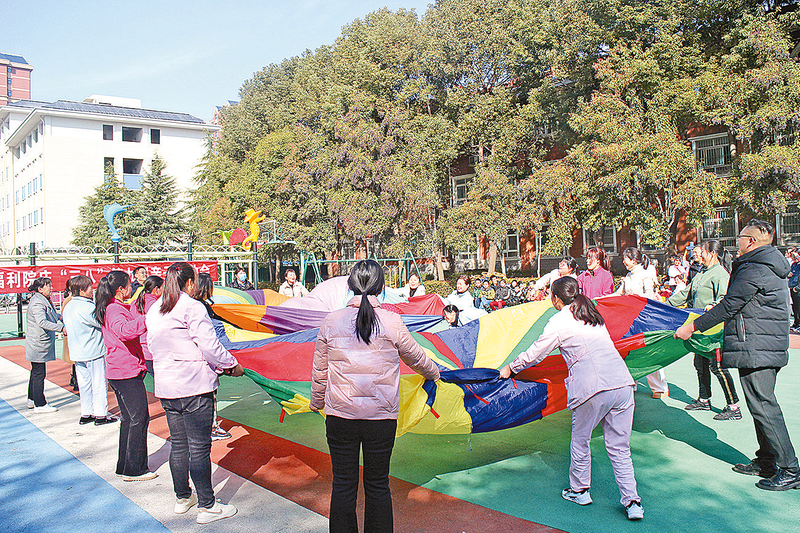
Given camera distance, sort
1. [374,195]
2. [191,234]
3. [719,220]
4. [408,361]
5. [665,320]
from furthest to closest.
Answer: [191,234], [374,195], [719,220], [665,320], [408,361]

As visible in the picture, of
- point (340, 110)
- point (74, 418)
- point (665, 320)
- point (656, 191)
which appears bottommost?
point (74, 418)

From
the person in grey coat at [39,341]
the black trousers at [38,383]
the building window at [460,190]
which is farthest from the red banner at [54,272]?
the building window at [460,190]

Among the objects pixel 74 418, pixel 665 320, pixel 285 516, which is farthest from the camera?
pixel 74 418

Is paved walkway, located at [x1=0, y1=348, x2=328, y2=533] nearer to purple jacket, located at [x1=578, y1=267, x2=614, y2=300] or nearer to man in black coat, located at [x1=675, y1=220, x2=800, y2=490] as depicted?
man in black coat, located at [x1=675, y1=220, x2=800, y2=490]

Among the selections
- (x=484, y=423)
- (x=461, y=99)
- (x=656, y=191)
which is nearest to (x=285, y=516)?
(x=484, y=423)

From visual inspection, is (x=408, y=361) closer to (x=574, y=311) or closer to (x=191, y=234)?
(x=574, y=311)

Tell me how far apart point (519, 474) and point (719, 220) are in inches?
800

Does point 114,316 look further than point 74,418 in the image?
No

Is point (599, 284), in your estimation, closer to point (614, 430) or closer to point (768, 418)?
point (768, 418)

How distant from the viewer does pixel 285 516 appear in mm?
3766

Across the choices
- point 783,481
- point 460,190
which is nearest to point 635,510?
point 783,481

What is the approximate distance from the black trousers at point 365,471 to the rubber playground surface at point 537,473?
0.72 meters

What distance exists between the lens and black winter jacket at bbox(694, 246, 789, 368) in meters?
4.07

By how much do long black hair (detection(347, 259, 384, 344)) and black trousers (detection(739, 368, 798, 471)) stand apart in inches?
115
